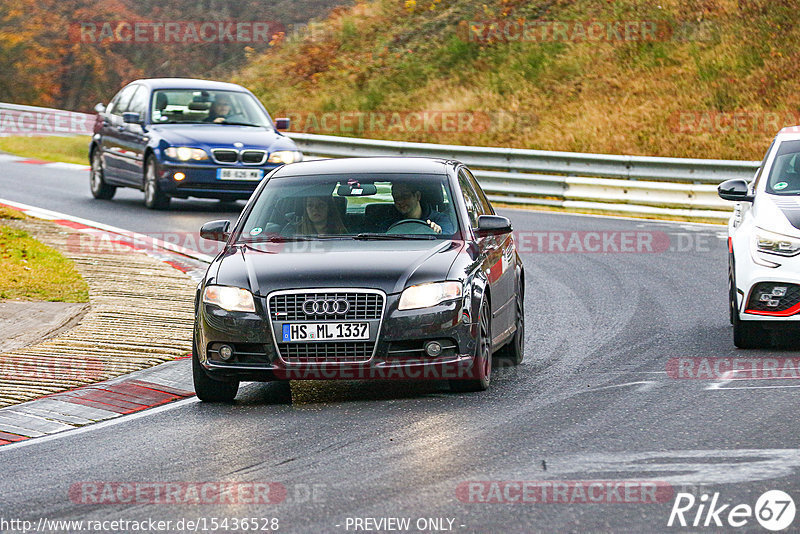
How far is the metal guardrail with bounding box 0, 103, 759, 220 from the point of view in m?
22.6

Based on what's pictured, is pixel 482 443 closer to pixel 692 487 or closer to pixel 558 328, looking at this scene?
pixel 692 487

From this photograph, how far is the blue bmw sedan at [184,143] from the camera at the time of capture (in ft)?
64.8

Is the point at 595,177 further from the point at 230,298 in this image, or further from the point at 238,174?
the point at 230,298

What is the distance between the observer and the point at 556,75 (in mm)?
33031

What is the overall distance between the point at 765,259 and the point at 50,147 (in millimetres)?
25272

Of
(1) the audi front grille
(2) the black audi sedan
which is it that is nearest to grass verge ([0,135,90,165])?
(2) the black audi sedan

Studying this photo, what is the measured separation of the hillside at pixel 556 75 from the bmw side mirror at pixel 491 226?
58.2ft

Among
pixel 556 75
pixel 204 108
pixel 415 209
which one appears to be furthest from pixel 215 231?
pixel 556 75

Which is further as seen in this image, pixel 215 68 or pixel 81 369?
pixel 215 68

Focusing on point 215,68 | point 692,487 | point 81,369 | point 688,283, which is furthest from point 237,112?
point 215,68

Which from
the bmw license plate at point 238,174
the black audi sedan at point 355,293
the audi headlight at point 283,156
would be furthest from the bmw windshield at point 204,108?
the black audi sedan at point 355,293

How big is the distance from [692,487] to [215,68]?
153 feet

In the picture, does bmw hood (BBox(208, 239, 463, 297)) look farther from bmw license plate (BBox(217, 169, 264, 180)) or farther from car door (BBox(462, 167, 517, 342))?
bmw license plate (BBox(217, 169, 264, 180))

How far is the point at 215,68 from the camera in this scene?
169 feet
